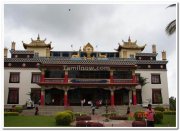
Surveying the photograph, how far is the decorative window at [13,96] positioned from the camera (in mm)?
40441

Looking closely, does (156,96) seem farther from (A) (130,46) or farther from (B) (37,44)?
(B) (37,44)

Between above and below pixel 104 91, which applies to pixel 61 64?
above

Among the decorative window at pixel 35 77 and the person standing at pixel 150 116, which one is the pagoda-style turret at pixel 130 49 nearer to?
the decorative window at pixel 35 77

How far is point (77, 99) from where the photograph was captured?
3956 centimetres

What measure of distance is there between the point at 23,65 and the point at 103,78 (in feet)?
38.0

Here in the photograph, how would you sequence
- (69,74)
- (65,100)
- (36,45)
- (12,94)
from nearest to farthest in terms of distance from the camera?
(65,100) < (69,74) < (12,94) < (36,45)

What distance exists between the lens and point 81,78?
37812 mm

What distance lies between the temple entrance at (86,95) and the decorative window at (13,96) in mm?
7151

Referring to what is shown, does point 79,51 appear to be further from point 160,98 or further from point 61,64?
A: point 160,98

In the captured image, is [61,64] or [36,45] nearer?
[61,64]

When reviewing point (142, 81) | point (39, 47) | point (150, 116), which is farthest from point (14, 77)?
point (150, 116)

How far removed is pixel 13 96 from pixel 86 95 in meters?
9.75
